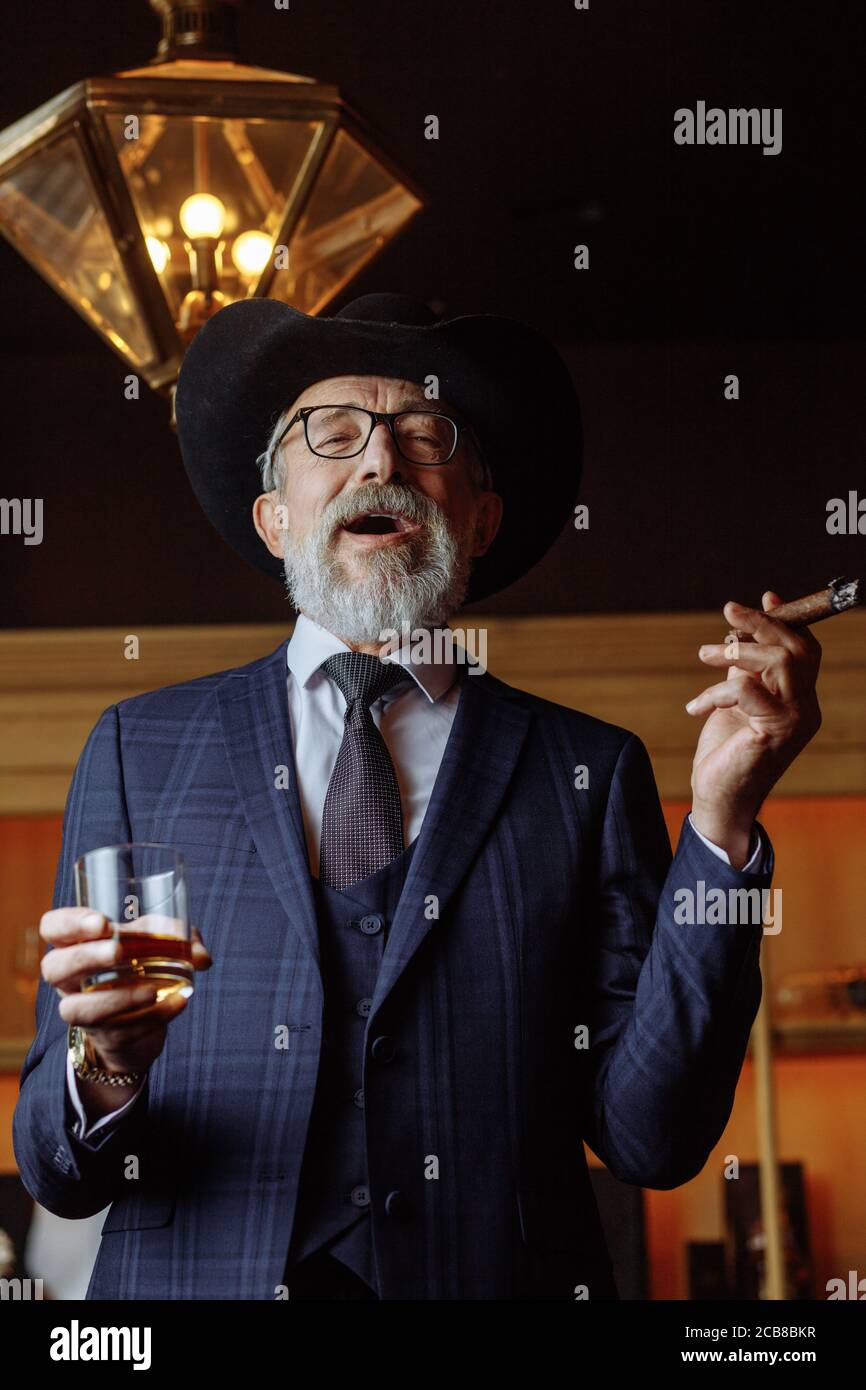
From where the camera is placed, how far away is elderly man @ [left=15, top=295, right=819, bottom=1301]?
134cm

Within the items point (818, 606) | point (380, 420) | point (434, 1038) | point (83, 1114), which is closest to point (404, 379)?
point (380, 420)

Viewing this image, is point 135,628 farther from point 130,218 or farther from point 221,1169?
point 221,1169

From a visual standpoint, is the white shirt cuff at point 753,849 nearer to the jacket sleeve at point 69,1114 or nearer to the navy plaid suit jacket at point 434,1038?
the navy plaid suit jacket at point 434,1038

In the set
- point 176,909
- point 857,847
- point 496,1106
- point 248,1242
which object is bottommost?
point 248,1242

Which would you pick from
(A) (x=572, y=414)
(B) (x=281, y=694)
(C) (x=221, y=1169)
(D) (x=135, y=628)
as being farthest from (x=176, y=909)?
(D) (x=135, y=628)

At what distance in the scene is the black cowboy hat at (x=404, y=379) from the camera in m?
1.80

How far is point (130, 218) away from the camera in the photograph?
2033 mm

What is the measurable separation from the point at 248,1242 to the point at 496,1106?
0.23 metres

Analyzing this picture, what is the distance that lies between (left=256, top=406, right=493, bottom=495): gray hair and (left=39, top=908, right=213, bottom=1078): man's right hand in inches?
26.7

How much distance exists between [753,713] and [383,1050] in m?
0.41

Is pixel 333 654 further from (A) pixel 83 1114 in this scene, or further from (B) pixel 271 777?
(A) pixel 83 1114

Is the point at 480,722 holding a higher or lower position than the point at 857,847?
lower

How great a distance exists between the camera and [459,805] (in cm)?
151

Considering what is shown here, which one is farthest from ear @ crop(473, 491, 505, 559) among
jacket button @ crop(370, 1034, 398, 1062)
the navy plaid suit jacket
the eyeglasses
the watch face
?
the watch face
